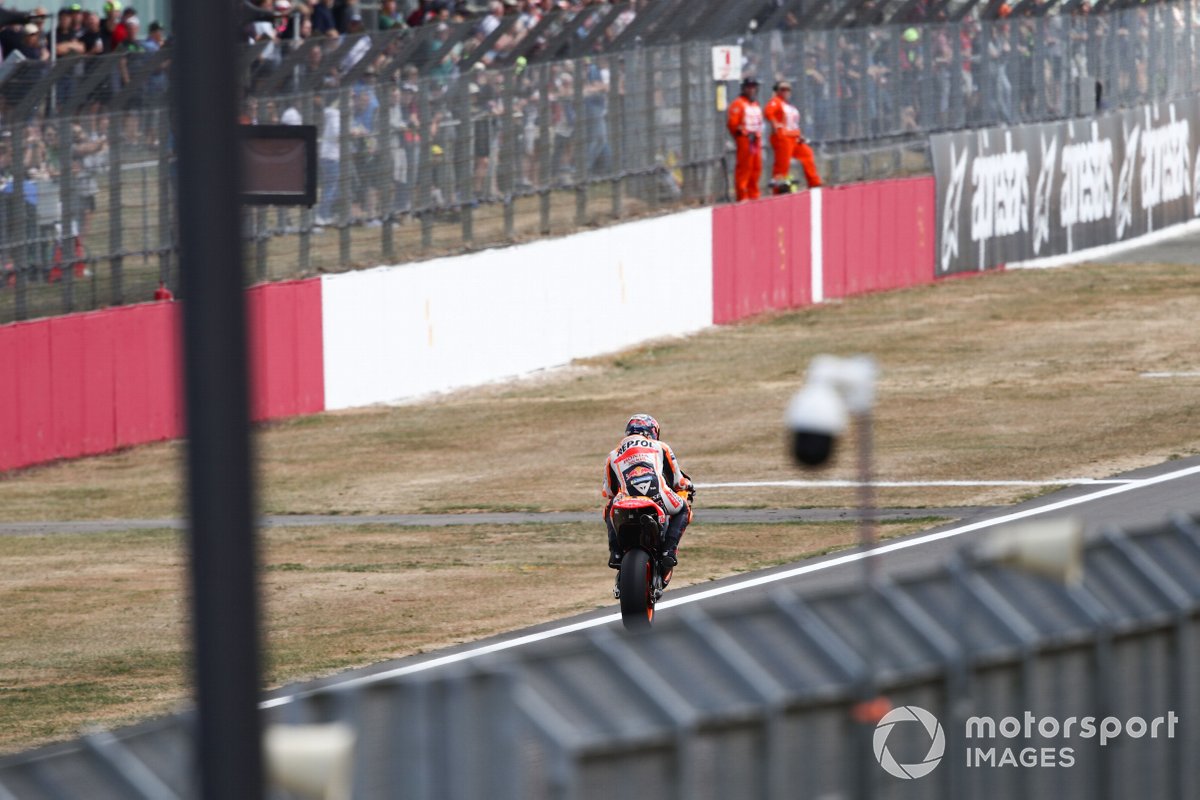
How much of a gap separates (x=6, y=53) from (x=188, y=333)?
21.2 m

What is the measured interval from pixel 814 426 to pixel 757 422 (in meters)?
19.7

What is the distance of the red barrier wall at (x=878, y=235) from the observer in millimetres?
35094

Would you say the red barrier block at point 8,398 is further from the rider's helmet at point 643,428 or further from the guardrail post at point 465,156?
the rider's helmet at point 643,428

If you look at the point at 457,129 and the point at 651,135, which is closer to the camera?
the point at 457,129

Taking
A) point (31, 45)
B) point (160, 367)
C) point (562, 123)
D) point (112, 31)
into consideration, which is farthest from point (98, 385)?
point (562, 123)

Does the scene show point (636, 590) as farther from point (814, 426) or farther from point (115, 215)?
point (115, 215)

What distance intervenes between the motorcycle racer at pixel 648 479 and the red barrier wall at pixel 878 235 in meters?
21.2

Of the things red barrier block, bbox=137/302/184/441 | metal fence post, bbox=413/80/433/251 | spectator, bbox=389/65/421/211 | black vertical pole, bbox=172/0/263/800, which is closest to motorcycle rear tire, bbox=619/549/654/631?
black vertical pole, bbox=172/0/263/800

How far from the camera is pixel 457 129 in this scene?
94.4ft

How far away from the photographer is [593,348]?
3044 centimetres

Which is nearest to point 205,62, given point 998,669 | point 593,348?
point 998,669

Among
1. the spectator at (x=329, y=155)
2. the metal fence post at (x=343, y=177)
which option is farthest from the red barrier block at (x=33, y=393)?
the metal fence post at (x=343, y=177)

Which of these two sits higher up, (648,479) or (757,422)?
(648,479)

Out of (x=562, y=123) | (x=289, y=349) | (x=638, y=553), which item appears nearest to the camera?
(x=638, y=553)
